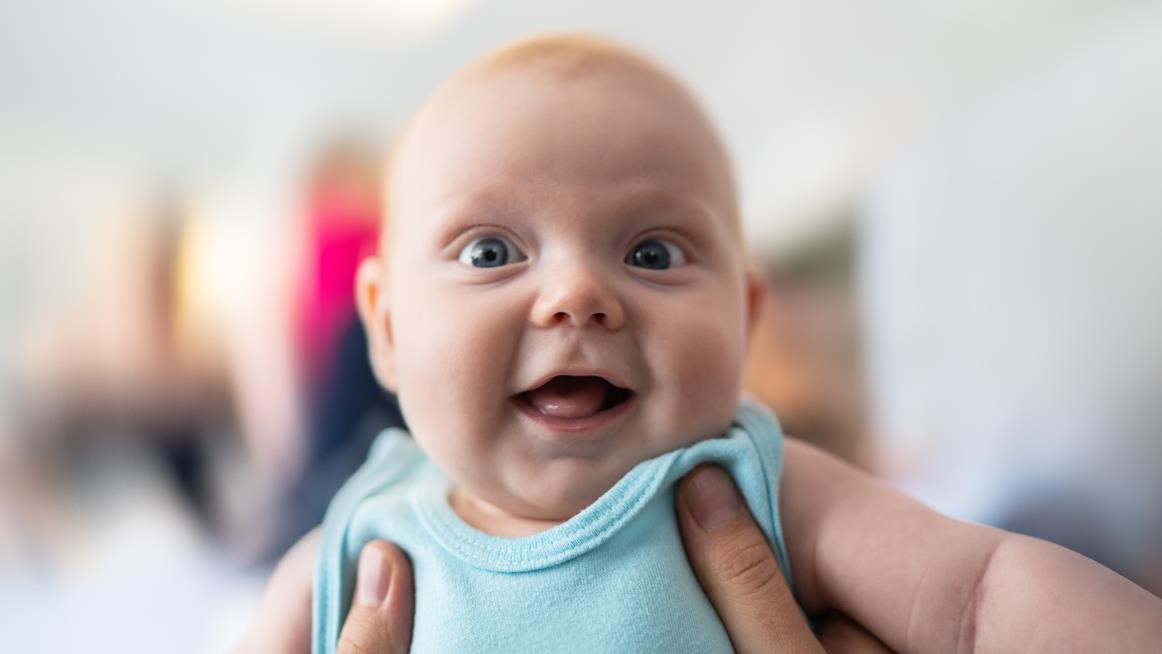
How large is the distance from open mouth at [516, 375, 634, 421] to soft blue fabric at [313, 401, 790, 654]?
0.07 m

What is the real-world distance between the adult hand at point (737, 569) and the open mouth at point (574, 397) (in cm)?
12

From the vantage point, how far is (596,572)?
763 mm

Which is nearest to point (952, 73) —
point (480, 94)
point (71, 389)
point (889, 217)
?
point (889, 217)

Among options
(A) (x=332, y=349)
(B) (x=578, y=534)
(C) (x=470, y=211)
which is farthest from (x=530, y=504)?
(A) (x=332, y=349)

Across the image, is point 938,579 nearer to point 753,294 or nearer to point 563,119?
point 753,294

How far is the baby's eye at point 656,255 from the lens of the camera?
822 mm

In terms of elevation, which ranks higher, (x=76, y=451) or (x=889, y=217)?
(x=889, y=217)

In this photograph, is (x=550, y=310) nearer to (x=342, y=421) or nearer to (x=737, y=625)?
(x=737, y=625)

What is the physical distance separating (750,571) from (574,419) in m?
0.23

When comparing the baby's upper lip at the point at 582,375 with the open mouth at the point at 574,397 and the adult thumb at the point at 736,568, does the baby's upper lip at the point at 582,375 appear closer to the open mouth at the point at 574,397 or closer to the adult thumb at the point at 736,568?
the open mouth at the point at 574,397

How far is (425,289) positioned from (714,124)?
1.24ft

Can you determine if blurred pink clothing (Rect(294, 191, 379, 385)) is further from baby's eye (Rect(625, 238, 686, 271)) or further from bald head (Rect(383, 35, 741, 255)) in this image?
baby's eye (Rect(625, 238, 686, 271))

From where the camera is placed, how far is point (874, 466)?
138cm

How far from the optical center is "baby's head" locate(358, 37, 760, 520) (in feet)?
2.48
